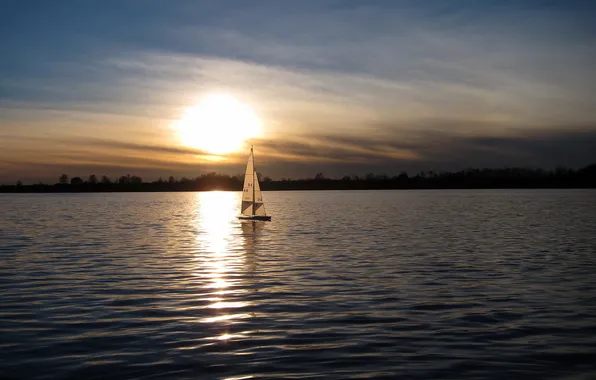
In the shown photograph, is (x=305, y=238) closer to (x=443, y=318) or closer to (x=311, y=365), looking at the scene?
(x=443, y=318)

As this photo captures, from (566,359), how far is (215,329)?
9495 mm

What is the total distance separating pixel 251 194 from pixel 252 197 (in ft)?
1.44

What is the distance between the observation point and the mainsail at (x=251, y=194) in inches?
2825

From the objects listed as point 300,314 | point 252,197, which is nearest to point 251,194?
point 252,197

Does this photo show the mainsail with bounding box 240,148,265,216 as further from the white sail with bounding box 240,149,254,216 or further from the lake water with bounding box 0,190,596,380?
the lake water with bounding box 0,190,596,380

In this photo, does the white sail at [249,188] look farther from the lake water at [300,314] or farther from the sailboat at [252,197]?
the lake water at [300,314]

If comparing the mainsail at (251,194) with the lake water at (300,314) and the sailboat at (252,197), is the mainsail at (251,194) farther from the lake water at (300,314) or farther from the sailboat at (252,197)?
the lake water at (300,314)

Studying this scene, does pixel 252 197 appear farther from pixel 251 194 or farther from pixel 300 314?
pixel 300 314

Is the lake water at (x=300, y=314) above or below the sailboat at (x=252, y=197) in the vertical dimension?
below

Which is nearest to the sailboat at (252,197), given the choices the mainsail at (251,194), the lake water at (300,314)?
the mainsail at (251,194)

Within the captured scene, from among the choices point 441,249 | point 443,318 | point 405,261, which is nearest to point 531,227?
point 441,249

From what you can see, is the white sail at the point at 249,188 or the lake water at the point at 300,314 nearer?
the lake water at the point at 300,314

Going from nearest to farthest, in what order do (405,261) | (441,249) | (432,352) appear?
1. (432,352)
2. (405,261)
3. (441,249)

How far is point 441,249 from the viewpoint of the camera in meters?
41.1
